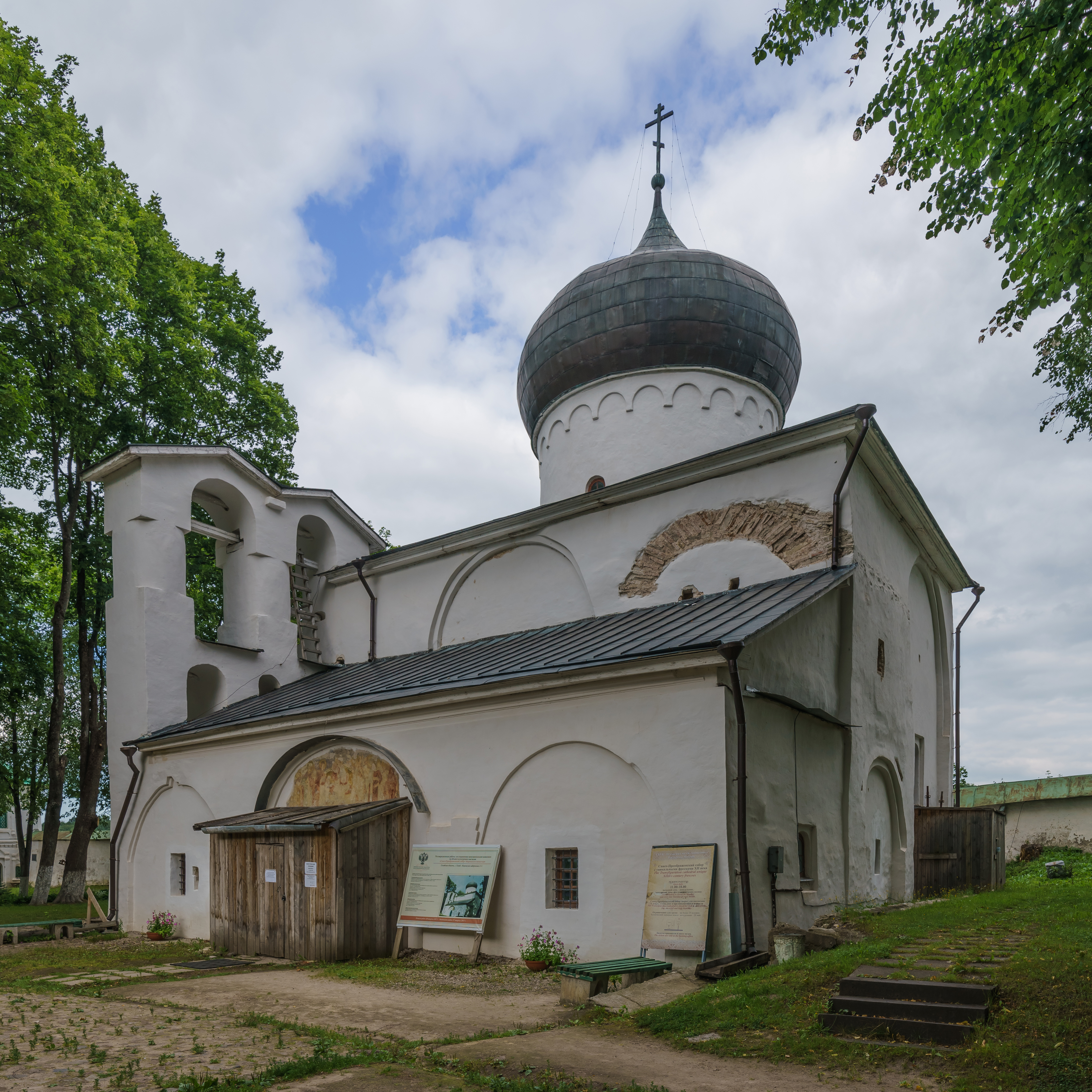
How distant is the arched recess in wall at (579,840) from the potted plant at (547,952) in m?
0.09

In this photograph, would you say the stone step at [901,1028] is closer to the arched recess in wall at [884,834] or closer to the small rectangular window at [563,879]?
the small rectangular window at [563,879]

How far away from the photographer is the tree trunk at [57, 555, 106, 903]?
21.2m

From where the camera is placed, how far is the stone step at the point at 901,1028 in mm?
5898

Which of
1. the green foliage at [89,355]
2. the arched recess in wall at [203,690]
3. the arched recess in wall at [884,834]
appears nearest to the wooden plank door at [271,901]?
the arched recess in wall at [203,690]

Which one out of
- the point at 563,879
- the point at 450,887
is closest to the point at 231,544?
the point at 450,887

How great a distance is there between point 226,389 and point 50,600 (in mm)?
6902

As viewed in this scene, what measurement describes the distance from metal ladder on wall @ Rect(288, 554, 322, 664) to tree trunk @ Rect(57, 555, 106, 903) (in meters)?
5.71

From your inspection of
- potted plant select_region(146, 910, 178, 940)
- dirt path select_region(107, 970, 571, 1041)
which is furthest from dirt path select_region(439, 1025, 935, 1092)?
potted plant select_region(146, 910, 178, 940)

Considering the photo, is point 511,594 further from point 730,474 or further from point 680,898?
point 680,898

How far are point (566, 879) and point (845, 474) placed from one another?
6.20 m

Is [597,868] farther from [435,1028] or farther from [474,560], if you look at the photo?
[474,560]

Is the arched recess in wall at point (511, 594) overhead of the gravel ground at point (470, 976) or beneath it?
overhead

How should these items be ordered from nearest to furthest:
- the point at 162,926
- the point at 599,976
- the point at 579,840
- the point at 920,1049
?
the point at 920,1049, the point at 599,976, the point at 579,840, the point at 162,926

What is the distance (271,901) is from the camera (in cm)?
1207
